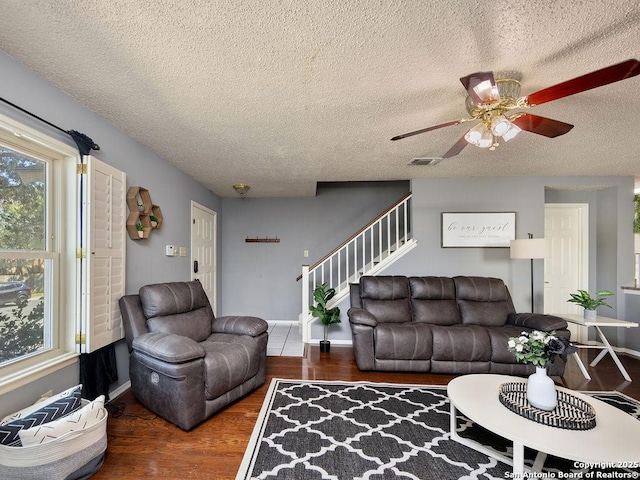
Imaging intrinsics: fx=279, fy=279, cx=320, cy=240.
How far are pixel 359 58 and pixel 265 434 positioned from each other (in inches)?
95.4

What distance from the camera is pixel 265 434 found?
1902 mm

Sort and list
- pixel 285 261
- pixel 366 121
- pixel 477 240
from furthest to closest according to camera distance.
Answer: pixel 285 261
pixel 477 240
pixel 366 121

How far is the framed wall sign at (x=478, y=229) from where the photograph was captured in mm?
3873

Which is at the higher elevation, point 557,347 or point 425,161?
point 425,161

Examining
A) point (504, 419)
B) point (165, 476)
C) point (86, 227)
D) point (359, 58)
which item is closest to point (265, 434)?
point (165, 476)

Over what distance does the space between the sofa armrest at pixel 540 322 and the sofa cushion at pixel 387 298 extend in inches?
46.1

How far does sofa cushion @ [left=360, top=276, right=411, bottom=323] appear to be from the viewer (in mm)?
3312

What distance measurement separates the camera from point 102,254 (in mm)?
2156

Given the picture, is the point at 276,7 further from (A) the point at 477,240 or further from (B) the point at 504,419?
(A) the point at 477,240

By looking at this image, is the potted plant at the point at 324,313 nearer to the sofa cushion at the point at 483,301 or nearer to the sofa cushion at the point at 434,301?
the sofa cushion at the point at 434,301

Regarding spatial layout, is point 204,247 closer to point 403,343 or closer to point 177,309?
point 177,309

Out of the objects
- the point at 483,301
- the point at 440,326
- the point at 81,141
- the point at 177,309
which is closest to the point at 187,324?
the point at 177,309

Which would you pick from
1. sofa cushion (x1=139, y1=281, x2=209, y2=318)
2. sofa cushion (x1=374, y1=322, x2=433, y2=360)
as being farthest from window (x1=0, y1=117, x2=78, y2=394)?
sofa cushion (x1=374, y1=322, x2=433, y2=360)

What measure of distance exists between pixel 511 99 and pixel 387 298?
239cm
